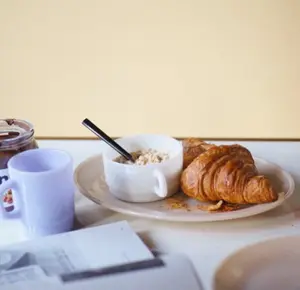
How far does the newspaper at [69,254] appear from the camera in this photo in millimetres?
627

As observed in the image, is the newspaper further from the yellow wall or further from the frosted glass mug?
the yellow wall

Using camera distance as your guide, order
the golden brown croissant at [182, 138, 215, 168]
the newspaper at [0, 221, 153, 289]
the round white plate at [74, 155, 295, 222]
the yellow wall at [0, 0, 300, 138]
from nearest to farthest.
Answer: the newspaper at [0, 221, 153, 289] → the round white plate at [74, 155, 295, 222] → the golden brown croissant at [182, 138, 215, 168] → the yellow wall at [0, 0, 300, 138]

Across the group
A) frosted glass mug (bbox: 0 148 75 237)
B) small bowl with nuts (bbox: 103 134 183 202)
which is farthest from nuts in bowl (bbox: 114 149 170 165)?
frosted glass mug (bbox: 0 148 75 237)

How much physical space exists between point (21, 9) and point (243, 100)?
0.70m

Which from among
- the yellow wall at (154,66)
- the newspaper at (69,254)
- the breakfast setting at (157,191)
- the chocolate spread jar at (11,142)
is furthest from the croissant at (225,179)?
the yellow wall at (154,66)

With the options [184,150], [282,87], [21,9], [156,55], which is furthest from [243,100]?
[184,150]

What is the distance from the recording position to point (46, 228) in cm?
73

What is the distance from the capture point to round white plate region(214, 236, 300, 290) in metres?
0.66

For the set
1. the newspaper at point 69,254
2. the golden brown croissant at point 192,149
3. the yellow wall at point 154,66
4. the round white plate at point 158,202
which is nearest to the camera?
the newspaper at point 69,254

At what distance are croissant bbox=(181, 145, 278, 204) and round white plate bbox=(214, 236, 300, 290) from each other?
0.24 feet

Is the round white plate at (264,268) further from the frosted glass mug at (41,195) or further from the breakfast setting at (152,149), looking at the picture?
the frosted glass mug at (41,195)

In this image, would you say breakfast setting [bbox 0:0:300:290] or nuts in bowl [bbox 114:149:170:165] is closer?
breakfast setting [bbox 0:0:300:290]

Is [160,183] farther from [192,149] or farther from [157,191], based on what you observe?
[192,149]

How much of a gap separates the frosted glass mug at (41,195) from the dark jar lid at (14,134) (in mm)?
29
